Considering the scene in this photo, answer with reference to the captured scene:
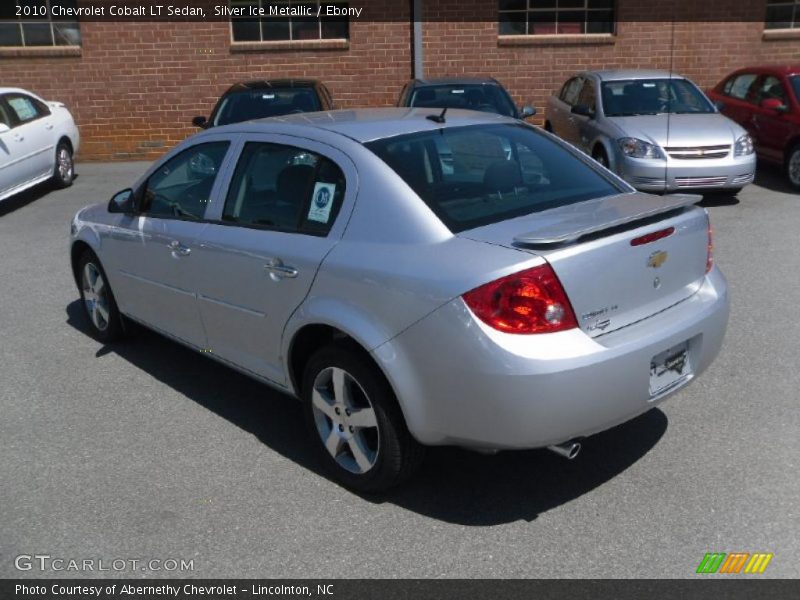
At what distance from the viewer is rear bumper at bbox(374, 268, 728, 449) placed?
3348 mm

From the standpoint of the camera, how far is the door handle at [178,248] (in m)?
4.81

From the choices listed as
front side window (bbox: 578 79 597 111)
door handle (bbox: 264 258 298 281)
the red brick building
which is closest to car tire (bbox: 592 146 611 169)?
front side window (bbox: 578 79 597 111)

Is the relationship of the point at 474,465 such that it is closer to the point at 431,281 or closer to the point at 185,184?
the point at 431,281

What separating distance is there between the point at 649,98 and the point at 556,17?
5074 millimetres

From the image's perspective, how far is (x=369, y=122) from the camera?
14.8 ft

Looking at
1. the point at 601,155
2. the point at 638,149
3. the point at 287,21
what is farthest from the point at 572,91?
the point at 287,21

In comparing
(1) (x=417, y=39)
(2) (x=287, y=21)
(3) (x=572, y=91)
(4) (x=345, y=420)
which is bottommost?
(4) (x=345, y=420)

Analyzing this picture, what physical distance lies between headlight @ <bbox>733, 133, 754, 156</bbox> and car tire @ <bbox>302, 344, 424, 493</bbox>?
7513mm

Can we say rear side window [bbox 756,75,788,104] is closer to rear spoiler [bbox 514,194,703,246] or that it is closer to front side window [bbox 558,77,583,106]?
front side window [bbox 558,77,583,106]

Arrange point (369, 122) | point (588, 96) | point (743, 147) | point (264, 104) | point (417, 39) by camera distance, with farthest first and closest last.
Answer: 1. point (417, 39)
2. point (588, 96)
3. point (264, 104)
4. point (743, 147)
5. point (369, 122)

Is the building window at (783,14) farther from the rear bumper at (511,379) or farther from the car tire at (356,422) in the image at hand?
the car tire at (356,422)

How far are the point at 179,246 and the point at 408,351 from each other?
1.88 metres

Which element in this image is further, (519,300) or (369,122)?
(369,122)

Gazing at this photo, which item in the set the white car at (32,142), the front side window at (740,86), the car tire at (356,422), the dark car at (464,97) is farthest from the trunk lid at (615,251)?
the front side window at (740,86)
